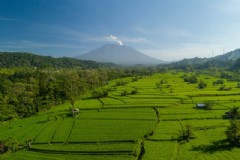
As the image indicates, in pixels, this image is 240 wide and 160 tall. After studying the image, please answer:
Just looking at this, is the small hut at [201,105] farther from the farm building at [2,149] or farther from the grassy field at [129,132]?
the farm building at [2,149]

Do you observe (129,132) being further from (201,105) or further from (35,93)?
(35,93)

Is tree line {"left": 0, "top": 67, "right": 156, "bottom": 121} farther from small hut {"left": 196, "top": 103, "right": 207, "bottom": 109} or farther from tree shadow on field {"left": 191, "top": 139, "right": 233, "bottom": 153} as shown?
tree shadow on field {"left": 191, "top": 139, "right": 233, "bottom": 153}

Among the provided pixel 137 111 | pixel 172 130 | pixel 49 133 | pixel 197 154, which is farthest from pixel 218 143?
pixel 49 133

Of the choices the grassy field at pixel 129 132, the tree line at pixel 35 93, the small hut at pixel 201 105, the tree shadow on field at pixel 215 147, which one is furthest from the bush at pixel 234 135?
the tree line at pixel 35 93

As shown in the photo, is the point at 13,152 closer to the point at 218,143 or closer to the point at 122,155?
the point at 122,155

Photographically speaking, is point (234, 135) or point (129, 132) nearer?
point (234, 135)

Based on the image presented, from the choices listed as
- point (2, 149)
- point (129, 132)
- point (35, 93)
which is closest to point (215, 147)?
point (129, 132)

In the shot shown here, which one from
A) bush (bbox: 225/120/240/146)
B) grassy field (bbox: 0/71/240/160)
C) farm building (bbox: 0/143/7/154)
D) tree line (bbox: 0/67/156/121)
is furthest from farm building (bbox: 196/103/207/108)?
farm building (bbox: 0/143/7/154)
